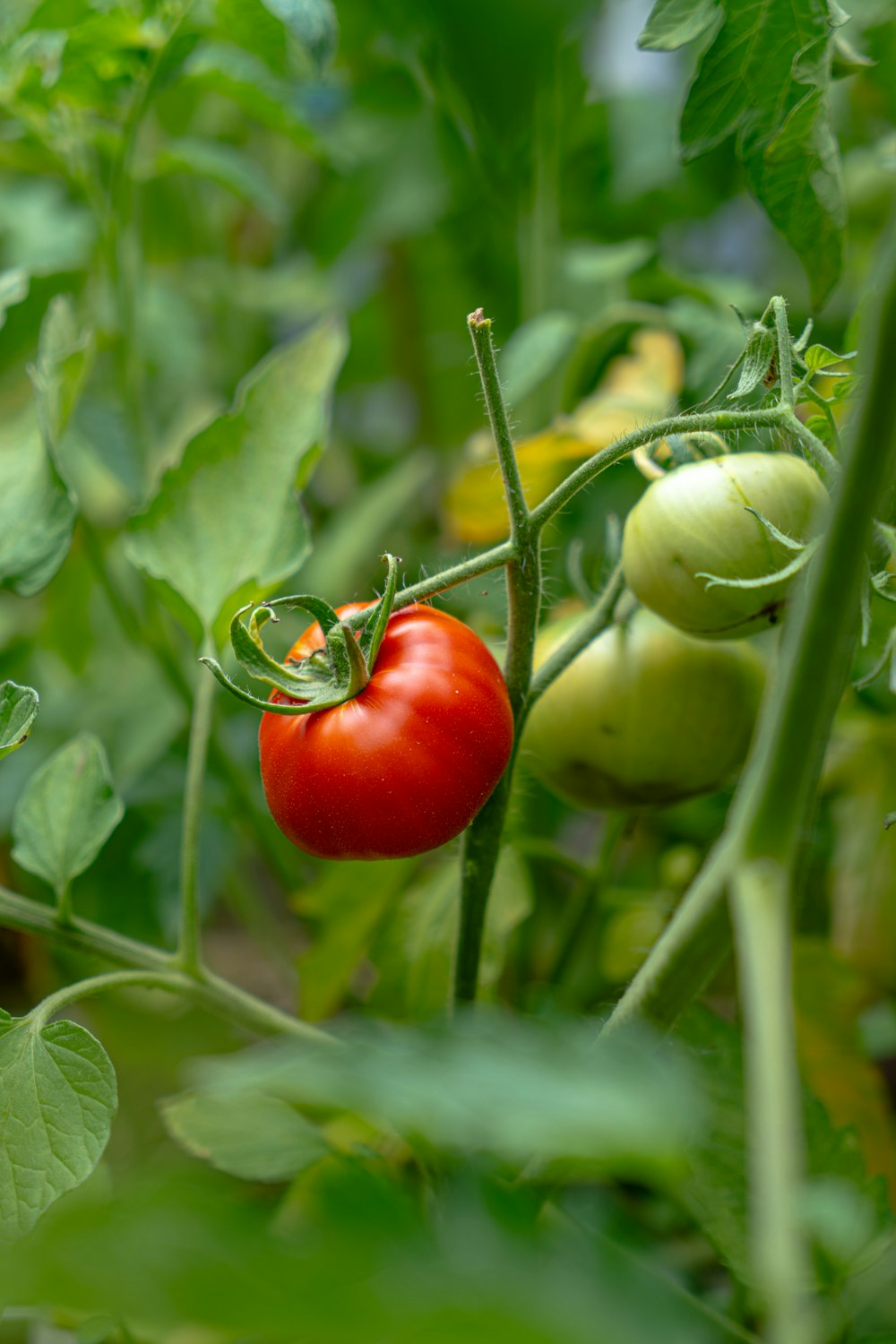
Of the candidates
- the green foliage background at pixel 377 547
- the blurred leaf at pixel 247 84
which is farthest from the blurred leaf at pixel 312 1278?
the blurred leaf at pixel 247 84

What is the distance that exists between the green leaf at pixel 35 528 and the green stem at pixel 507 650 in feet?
0.69

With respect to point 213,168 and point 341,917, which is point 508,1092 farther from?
point 213,168

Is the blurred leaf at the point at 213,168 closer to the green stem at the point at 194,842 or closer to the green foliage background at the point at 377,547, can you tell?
the green foliage background at the point at 377,547

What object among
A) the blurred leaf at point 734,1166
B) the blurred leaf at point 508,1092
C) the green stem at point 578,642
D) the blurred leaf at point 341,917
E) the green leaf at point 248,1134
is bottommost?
the blurred leaf at point 341,917

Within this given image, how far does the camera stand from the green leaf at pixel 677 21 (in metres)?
0.38

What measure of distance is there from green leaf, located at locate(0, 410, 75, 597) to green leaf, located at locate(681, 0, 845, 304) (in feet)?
0.94

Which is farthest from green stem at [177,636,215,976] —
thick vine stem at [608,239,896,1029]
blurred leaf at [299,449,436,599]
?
blurred leaf at [299,449,436,599]

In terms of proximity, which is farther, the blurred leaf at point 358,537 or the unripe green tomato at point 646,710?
the blurred leaf at point 358,537

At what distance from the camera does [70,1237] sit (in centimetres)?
18

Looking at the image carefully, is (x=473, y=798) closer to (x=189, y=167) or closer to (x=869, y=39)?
(x=869, y=39)

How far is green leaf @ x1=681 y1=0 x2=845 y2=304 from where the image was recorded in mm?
380

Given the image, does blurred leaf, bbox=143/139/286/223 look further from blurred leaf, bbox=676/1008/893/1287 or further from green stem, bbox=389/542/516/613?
blurred leaf, bbox=676/1008/893/1287

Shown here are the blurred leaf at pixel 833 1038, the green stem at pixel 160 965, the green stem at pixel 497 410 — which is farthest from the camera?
the blurred leaf at pixel 833 1038

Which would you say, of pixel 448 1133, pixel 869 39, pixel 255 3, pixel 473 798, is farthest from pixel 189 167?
pixel 448 1133
